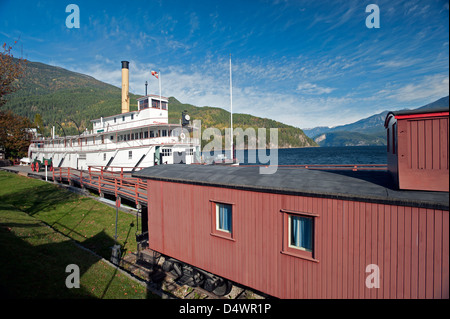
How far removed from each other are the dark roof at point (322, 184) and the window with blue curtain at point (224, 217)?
35.6 inches

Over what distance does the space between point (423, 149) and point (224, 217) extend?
20.7 feet

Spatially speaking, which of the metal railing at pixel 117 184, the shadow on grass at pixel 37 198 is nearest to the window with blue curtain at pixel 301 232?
the metal railing at pixel 117 184

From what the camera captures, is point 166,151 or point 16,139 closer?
point 166,151

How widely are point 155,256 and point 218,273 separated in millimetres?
3901

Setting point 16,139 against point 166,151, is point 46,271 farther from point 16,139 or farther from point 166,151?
point 16,139

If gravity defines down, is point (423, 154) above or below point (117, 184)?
above

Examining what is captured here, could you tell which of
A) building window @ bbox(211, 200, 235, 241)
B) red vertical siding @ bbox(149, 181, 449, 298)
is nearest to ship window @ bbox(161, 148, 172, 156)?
red vertical siding @ bbox(149, 181, 449, 298)

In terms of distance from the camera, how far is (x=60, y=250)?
9.69 m

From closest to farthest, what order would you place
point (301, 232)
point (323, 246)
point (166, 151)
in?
point (323, 246) → point (301, 232) → point (166, 151)

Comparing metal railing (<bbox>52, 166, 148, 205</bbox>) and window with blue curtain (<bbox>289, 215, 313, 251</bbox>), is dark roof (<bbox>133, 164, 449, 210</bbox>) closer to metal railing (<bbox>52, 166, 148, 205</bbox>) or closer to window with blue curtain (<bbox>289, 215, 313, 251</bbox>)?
window with blue curtain (<bbox>289, 215, 313, 251</bbox>)

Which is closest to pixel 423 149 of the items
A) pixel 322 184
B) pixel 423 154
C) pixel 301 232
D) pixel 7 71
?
pixel 423 154

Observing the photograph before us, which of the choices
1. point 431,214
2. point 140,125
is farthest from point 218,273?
point 140,125

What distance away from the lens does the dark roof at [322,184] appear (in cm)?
521

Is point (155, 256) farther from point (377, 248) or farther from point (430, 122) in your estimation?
point (430, 122)
